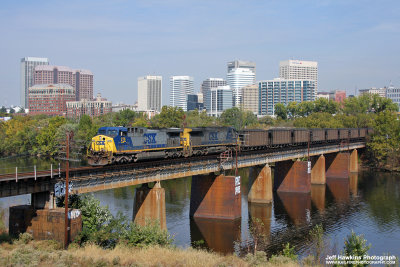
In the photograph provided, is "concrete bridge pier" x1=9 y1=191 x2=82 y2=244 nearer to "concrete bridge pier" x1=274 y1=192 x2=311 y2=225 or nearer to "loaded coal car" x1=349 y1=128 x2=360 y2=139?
"concrete bridge pier" x1=274 y1=192 x2=311 y2=225

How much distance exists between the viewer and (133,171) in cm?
3722

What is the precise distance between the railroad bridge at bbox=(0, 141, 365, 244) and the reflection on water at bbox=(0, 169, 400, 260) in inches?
69.6

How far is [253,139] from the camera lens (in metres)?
57.4

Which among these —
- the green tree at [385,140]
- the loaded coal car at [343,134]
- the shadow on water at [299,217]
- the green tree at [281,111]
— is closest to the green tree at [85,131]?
the shadow on water at [299,217]

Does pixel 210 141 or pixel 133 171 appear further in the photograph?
pixel 210 141

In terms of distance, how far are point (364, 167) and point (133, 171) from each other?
73.8m

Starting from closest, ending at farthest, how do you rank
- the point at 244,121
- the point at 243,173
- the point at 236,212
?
the point at 236,212, the point at 243,173, the point at 244,121

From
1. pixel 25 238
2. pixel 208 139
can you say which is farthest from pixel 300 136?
pixel 25 238

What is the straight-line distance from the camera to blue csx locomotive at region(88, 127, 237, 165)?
37.6 m

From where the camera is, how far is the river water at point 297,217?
136ft

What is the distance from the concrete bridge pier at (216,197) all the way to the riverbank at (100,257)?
61.4 ft

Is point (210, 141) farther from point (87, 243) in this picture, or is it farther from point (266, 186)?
point (87, 243)

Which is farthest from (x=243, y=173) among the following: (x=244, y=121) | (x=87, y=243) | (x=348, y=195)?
(x=244, y=121)

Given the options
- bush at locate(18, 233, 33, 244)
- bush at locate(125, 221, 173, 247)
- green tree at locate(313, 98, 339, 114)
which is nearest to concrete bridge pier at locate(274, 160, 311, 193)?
bush at locate(125, 221, 173, 247)
